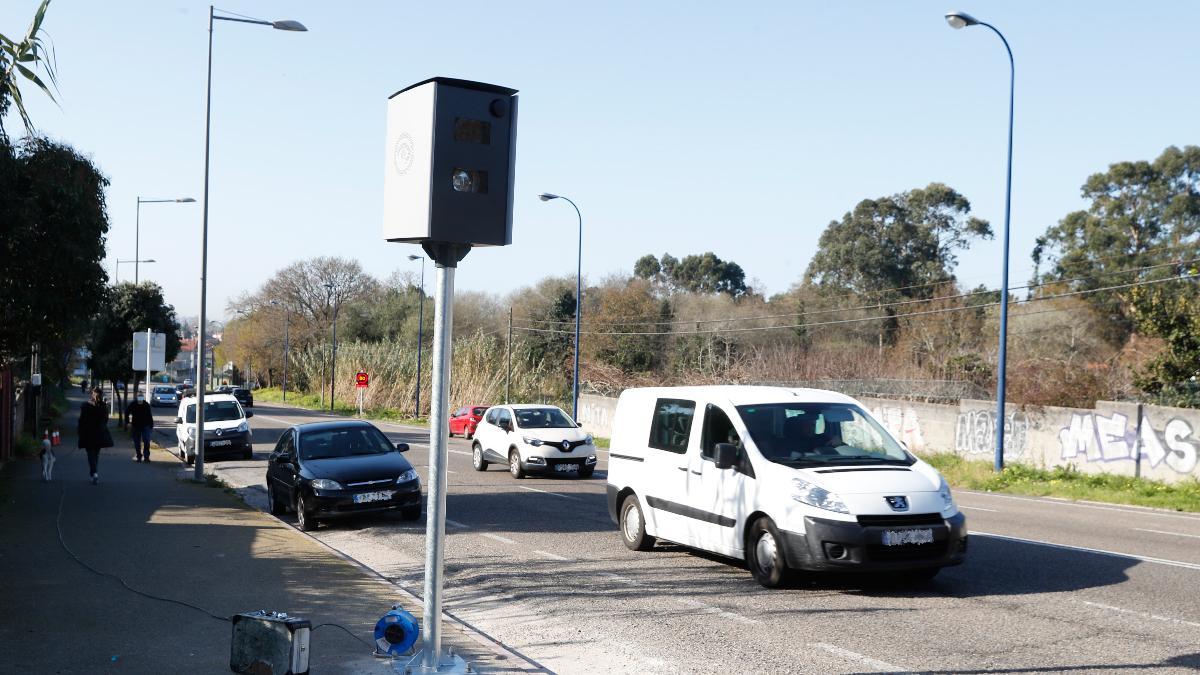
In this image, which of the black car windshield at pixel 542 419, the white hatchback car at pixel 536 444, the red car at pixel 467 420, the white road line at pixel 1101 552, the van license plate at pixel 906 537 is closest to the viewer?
the van license plate at pixel 906 537

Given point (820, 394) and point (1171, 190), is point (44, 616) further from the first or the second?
point (1171, 190)

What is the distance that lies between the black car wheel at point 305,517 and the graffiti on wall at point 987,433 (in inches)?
708

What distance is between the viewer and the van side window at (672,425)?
36.2ft

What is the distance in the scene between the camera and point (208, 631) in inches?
304

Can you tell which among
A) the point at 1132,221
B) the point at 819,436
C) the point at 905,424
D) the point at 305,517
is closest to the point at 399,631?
the point at 819,436

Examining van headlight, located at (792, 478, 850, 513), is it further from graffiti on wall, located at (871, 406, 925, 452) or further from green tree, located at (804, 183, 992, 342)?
green tree, located at (804, 183, 992, 342)

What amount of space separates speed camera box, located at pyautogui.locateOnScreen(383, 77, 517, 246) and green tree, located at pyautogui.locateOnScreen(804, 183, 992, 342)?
55748 millimetres

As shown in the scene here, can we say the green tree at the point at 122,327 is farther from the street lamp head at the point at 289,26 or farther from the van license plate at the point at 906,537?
the van license plate at the point at 906,537

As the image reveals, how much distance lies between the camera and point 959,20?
2052 centimetres

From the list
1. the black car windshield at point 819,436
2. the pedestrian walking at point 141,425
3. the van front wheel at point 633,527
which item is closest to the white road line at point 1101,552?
the black car windshield at point 819,436

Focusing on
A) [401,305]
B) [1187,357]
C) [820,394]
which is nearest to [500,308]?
[401,305]

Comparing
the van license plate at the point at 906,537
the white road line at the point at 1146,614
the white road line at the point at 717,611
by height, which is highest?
the van license plate at the point at 906,537

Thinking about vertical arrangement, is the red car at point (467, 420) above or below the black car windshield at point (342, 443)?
below

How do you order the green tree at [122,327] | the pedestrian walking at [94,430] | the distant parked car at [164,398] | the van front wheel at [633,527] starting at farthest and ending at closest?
the distant parked car at [164,398] < the green tree at [122,327] < the pedestrian walking at [94,430] < the van front wheel at [633,527]
